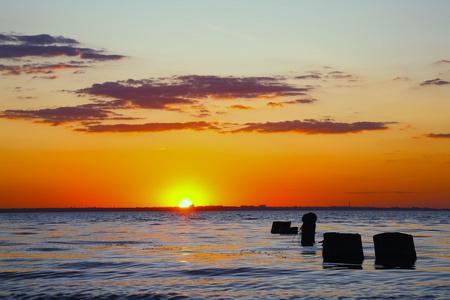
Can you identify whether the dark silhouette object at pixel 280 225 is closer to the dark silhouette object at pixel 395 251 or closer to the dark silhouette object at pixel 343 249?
the dark silhouette object at pixel 343 249

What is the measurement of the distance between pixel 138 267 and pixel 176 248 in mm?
12909

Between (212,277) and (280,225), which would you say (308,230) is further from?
(280,225)

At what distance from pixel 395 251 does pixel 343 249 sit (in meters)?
2.50

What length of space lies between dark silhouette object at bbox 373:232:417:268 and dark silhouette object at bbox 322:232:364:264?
0.96 m

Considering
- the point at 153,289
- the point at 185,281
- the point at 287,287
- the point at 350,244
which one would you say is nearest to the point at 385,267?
the point at 350,244

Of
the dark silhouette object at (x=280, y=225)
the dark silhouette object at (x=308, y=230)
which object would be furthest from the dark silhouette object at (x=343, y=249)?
the dark silhouette object at (x=280, y=225)

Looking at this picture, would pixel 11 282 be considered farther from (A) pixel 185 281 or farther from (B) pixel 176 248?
(B) pixel 176 248

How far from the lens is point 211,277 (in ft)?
77.5

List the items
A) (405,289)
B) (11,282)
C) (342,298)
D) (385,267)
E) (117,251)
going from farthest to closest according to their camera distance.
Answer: (117,251) → (385,267) → (11,282) → (405,289) → (342,298)

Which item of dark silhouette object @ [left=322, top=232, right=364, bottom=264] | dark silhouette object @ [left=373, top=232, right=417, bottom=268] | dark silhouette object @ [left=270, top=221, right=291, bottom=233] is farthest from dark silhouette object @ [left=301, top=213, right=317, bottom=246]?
dark silhouette object @ [left=270, top=221, right=291, bottom=233]

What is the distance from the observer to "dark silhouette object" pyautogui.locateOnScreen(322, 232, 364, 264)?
88.1 ft

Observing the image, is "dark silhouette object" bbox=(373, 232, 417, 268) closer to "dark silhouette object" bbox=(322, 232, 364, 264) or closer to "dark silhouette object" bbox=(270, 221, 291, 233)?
"dark silhouette object" bbox=(322, 232, 364, 264)

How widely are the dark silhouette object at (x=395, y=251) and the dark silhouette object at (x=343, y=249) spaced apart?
96cm

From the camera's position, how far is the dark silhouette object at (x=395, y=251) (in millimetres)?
26391
